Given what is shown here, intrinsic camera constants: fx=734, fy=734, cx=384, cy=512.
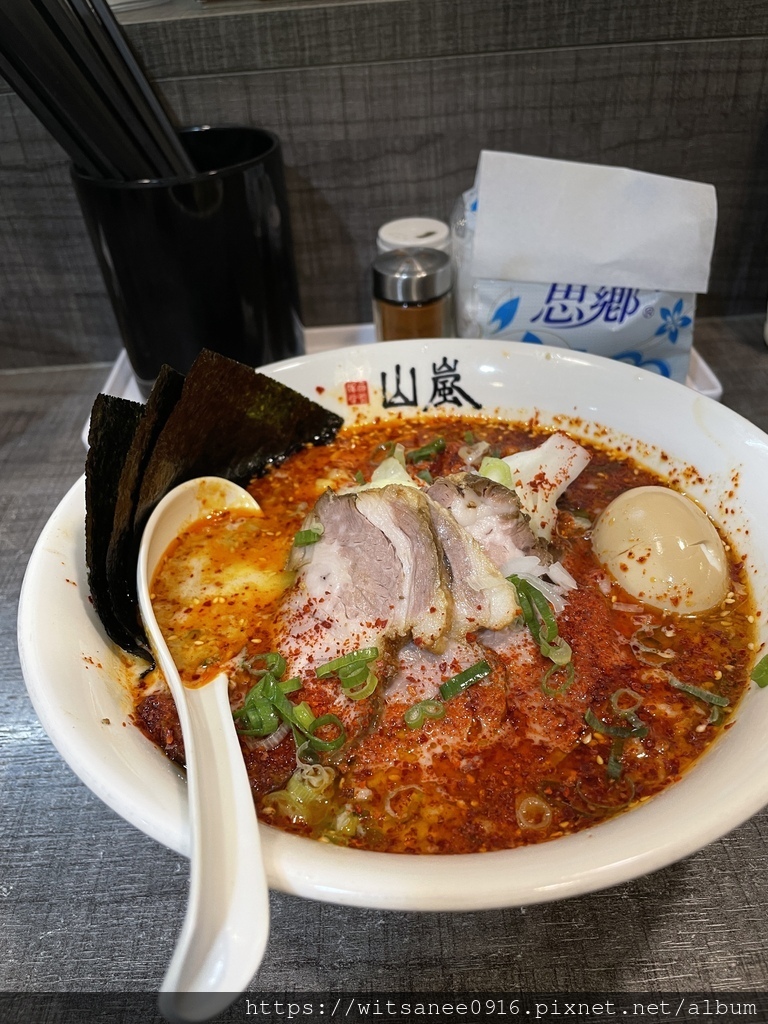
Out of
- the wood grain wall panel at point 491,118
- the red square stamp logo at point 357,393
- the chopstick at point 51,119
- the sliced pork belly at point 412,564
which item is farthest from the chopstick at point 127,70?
the sliced pork belly at point 412,564

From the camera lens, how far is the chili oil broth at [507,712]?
93 cm

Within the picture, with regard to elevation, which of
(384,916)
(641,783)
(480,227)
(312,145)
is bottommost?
(384,916)

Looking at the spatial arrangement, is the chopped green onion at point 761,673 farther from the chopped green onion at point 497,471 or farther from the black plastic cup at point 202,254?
the black plastic cup at point 202,254

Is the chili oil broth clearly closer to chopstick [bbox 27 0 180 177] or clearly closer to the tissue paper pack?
the tissue paper pack

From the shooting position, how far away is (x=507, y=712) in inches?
41.5

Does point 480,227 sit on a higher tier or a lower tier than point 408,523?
higher

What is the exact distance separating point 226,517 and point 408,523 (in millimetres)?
434

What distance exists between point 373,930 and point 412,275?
4.22 feet

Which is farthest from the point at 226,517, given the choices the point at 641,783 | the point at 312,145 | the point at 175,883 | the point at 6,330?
the point at 6,330

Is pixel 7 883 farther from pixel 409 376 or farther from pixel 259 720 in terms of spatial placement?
pixel 409 376

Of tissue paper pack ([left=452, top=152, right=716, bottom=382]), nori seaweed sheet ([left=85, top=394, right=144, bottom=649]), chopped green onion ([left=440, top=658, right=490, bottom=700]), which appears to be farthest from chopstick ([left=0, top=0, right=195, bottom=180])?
chopped green onion ([left=440, top=658, right=490, bottom=700])

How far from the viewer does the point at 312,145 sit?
1832 millimetres

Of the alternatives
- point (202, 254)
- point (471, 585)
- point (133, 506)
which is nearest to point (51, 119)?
point (202, 254)

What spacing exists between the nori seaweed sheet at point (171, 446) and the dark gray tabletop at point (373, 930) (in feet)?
0.98
